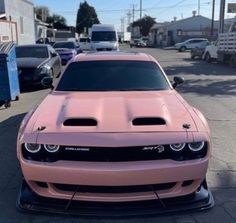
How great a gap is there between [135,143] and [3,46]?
317 inches

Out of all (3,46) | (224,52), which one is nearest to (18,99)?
(3,46)

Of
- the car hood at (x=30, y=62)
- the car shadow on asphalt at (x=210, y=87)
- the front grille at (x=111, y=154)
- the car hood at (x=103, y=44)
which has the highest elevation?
the front grille at (x=111, y=154)

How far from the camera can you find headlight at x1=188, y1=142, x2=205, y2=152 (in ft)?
12.6

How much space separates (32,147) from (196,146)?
5.10 ft

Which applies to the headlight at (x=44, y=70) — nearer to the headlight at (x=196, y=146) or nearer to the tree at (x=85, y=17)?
the headlight at (x=196, y=146)

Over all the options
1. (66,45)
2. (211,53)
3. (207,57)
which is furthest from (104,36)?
(211,53)

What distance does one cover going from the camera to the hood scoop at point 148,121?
13.3 feet

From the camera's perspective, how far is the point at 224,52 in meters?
23.8

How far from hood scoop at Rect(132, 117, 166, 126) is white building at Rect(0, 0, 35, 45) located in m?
28.2

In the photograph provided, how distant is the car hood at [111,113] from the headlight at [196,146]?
0.16 meters

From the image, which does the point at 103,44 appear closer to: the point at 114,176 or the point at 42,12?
the point at 114,176

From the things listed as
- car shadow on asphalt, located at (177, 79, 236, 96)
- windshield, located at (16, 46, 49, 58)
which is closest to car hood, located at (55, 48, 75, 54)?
windshield, located at (16, 46, 49, 58)

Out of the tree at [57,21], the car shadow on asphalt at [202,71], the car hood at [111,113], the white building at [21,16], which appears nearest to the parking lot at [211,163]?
the car hood at [111,113]

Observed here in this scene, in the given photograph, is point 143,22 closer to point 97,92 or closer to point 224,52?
point 224,52
